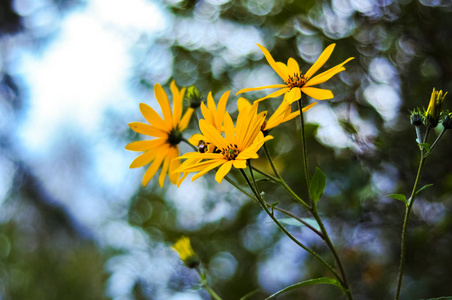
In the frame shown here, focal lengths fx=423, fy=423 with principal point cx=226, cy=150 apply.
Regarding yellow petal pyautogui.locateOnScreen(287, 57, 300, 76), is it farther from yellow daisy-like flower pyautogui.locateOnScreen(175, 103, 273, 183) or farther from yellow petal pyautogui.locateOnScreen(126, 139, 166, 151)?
yellow petal pyautogui.locateOnScreen(126, 139, 166, 151)

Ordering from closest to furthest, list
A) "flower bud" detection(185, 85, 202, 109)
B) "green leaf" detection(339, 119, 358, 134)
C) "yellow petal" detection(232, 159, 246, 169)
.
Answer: "yellow petal" detection(232, 159, 246, 169) < "flower bud" detection(185, 85, 202, 109) < "green leaf" detection(339, 119, 358, 134)

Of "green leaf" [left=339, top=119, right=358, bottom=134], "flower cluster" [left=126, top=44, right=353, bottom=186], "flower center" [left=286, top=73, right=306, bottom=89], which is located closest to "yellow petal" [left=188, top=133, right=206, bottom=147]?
"flower cluster" [left=126, top=44, right=353, bottom=186]

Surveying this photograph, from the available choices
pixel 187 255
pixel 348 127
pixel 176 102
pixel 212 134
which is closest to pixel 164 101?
pixel 176 102

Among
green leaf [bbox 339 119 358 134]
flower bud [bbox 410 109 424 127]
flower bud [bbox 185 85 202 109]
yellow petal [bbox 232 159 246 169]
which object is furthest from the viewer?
green leaf [bbox 339 119 358 134]

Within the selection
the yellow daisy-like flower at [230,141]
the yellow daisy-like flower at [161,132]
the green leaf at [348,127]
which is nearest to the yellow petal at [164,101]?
the yellow daisy-like flower at [161,132]

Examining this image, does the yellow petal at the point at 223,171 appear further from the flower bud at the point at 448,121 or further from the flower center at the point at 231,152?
the flower bud at the point at 448,121

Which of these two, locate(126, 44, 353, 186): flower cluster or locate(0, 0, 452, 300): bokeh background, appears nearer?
locate(126, 44, 353, 186): flower cluster

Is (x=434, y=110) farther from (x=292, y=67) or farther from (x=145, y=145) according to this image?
(x=145, y=145)
